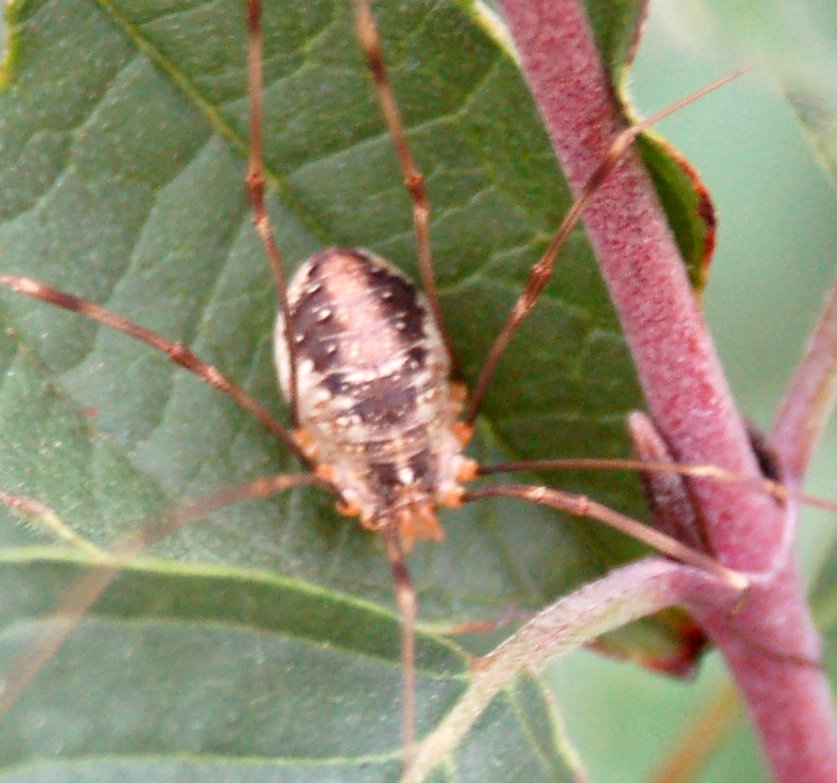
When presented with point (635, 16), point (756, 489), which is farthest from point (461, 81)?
point (756, 489)

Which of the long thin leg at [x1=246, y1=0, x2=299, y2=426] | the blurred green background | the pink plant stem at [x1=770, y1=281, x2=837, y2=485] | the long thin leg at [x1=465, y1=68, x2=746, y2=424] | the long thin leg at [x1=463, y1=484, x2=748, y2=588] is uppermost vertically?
the long thin leg at [x1=246, y1=0, x2=299, y2=426]

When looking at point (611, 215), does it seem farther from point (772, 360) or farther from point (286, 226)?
point (772, 360)

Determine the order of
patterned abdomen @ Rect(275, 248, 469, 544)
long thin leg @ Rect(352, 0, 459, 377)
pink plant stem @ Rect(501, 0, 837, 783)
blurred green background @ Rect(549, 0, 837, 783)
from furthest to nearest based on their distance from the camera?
blurred green background @ Rect(549, 0, 837, 783) → patterned abdomen @ Rect(275, 248, 469, 544) → long thin leg @ Rect(352, 0, 459, 377) → pink plant stem @ Rect(501, 0, 837, 783)

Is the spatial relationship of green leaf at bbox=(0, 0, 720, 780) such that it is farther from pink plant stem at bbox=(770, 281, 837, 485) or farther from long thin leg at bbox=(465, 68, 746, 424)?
pink plant stem at bbox=(770, 281, 837, 485)

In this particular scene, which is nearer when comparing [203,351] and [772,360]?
[203,351]

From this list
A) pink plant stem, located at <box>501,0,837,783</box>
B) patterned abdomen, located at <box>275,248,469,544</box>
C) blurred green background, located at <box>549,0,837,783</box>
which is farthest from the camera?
blurred green background, located at <box>549,0,837,783</box>

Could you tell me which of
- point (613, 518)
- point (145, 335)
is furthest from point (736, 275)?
point (145, 335)

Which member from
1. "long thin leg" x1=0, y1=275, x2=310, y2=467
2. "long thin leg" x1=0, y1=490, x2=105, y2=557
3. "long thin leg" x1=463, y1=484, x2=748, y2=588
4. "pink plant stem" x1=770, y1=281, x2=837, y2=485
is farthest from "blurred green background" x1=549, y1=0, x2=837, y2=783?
"long thin leg" x1=0, y1=490, x2=105, y2=557
